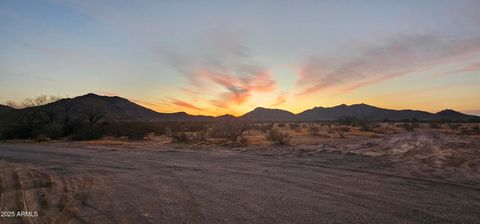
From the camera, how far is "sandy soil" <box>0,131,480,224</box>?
780 cm

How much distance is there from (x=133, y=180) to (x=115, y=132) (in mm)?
28693

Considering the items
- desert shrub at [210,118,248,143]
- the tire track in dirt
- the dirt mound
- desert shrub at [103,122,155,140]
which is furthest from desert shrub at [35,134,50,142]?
the dirt mound

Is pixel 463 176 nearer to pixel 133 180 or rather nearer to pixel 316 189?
pixel 316 189

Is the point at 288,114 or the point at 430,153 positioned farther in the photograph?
the point at 288,114

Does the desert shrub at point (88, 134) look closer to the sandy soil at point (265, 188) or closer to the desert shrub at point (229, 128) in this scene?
the desert shrub at point (229, 128)

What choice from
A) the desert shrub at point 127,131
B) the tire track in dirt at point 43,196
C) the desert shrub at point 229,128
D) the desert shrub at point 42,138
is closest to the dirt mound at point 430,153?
the tire track in dirt at point 43,196

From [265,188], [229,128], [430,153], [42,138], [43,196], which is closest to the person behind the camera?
[43,196]

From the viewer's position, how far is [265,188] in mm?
10523

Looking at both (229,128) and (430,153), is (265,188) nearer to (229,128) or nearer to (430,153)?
(430,153)

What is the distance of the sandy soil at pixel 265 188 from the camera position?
7.80 metres

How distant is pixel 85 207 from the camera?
28.1ft

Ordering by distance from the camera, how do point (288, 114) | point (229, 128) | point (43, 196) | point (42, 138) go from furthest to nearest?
point (288, 114) → point (42, 138) → point (229, 128) → point (43, 196)

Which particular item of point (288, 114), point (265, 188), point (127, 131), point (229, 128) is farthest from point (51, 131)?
point (288, 114)

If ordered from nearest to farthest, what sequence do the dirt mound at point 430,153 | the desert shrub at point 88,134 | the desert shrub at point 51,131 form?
the dirt mound at point 430,153 < the desert shrub at point 88,134 < the desert shrub at point 51,131
